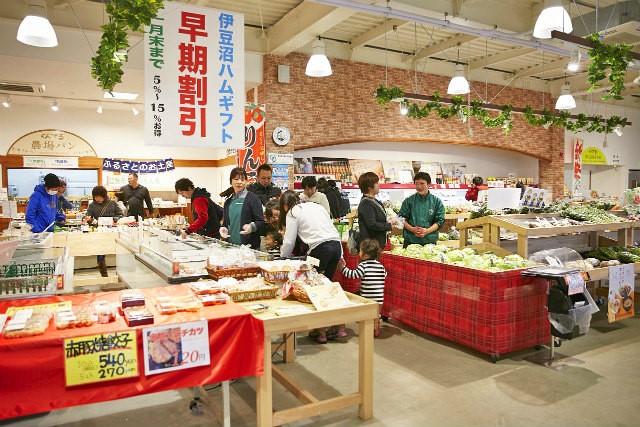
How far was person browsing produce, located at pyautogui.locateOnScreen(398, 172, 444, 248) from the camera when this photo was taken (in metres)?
6.02

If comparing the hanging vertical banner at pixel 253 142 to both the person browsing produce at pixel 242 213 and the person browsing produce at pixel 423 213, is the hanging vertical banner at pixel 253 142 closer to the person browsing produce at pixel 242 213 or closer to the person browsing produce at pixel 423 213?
the person browsing produce at pixel 242 213

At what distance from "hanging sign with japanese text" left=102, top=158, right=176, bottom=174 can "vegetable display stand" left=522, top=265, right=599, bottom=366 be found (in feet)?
38.1

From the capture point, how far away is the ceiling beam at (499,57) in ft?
38.8

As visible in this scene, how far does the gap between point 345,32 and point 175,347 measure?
31.6 feet

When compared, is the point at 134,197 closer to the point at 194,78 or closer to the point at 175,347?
the point at 194,78

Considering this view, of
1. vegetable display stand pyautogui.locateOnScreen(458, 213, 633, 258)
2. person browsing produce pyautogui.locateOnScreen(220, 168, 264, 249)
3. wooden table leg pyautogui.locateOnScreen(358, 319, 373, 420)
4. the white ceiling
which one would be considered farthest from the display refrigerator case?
the white ceiling

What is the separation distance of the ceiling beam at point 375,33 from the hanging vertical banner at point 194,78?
19.4ft

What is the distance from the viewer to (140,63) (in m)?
9.28

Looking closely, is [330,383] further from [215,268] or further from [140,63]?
[140,63]

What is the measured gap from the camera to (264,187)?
6562mm

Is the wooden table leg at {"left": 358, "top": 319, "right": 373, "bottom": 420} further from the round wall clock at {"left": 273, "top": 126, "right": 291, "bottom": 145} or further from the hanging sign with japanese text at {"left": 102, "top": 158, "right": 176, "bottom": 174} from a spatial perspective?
the hanging sign with japanese text at {"left": 102, "top": 158, "right": 176, "bottom": 174}

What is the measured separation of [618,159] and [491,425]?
713 inches

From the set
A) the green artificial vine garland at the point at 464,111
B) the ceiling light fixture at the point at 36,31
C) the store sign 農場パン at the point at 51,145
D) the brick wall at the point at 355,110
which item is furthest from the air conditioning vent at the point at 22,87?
the green artificial vine garland at the point at 464,111

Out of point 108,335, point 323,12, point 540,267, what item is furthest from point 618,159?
point 108,335
